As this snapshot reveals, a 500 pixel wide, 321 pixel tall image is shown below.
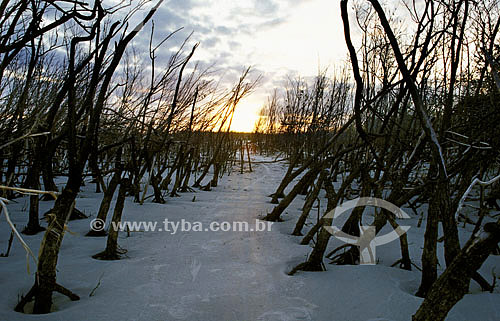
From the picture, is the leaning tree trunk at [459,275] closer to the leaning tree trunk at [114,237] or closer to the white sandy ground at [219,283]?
the white sandy ground at [219,283]

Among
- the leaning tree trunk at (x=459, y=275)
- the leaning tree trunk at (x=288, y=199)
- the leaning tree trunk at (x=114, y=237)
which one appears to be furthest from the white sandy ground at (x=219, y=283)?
the leaning tree trunk at (x=459, y=275)

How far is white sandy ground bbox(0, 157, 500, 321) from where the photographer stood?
→ 1.32 m

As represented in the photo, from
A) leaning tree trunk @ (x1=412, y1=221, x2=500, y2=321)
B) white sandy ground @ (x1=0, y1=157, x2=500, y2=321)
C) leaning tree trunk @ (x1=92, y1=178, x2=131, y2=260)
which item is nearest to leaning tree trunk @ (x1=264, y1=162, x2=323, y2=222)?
white sandy ground @ (x1=0, y1=157, x2=500, y2=321)

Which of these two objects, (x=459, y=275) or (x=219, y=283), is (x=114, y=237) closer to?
(x=219, y=283)

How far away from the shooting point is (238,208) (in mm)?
3518

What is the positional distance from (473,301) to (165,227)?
2090 millimetres

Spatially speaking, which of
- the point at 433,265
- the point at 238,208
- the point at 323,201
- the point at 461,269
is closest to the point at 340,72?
the point at 323,201

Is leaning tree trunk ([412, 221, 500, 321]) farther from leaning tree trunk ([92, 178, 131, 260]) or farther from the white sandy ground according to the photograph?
leaning tree trunk ([92, 178, 131, 260])

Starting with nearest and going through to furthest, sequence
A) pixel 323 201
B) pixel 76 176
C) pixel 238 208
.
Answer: pixel 76 176, pixel 238 208, pixel 323 201

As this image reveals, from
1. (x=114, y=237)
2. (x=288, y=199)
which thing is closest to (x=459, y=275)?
(x=114, y=237)

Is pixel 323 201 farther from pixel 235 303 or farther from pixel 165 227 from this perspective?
pixel 235 303

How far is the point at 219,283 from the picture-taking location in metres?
1.63

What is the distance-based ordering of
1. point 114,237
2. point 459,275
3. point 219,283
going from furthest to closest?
point 114,237, point 219,283, point 459,275

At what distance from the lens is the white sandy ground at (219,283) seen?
1324 millimetres
